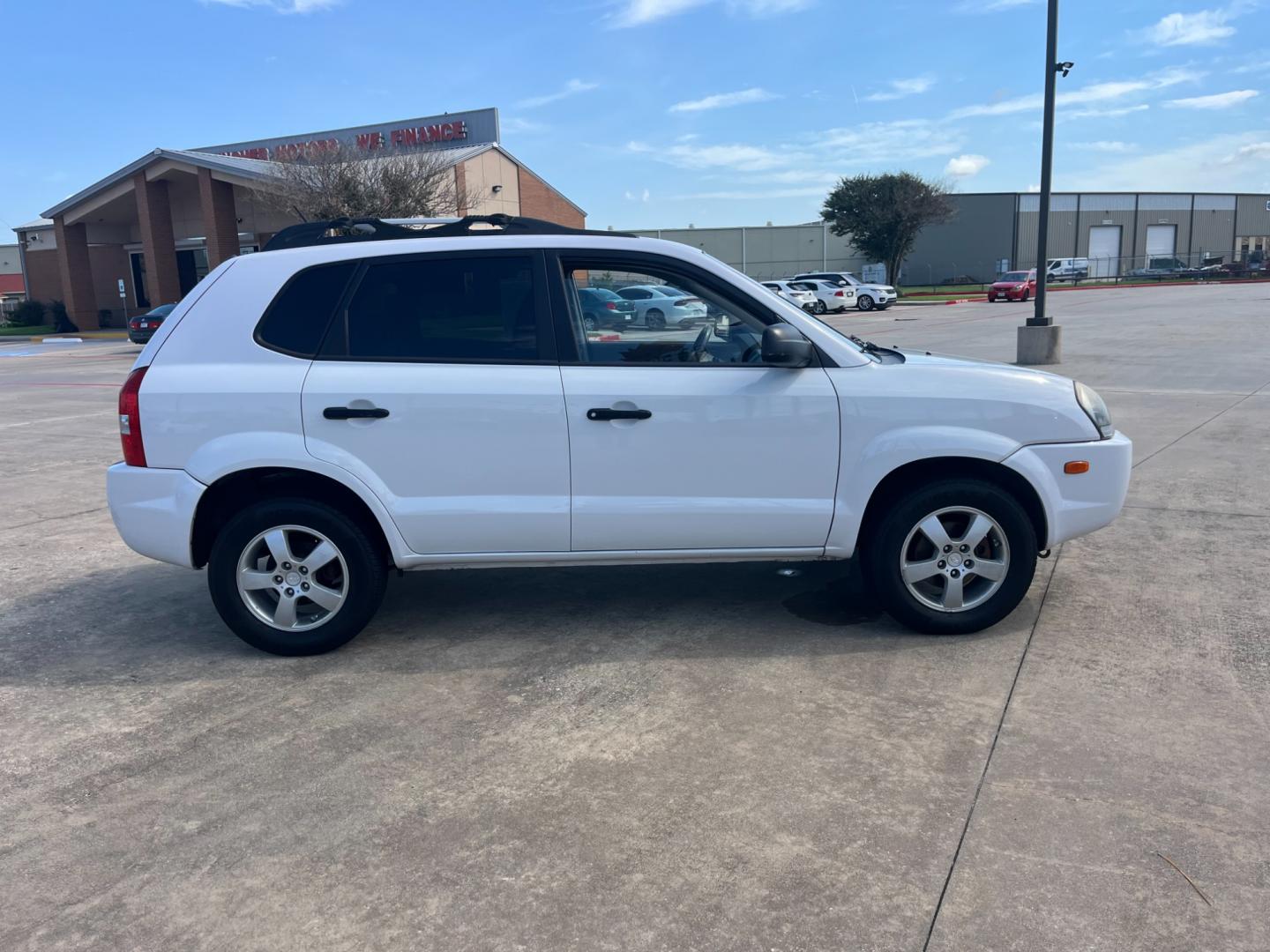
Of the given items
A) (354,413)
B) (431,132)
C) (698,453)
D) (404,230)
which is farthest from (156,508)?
(431,132)

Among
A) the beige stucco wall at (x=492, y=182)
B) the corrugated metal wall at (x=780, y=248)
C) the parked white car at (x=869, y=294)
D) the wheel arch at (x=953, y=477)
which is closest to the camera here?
the wheel arch at (x=953, y=477)

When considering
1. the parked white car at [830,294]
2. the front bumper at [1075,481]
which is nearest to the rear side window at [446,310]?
the front bumper at [1075,481]

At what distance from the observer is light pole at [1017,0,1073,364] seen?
15039mm

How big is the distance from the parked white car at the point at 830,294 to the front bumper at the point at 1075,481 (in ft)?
120

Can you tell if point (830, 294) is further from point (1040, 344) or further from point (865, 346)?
point (865, 346)

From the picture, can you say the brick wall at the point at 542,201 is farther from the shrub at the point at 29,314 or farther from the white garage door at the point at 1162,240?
the white garage door at the point at 1162,240

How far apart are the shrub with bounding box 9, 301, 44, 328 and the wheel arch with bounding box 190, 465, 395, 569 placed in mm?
51908

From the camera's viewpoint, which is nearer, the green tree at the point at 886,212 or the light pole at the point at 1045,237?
the light pole at the point at 1045,237

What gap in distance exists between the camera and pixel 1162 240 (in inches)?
3182

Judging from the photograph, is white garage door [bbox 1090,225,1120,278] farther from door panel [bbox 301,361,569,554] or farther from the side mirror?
door panel [bbox 301,361,569,554]

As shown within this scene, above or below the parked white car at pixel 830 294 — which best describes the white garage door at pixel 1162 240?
above

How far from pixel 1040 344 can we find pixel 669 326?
44.7ft

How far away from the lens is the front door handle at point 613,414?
14.2 ft

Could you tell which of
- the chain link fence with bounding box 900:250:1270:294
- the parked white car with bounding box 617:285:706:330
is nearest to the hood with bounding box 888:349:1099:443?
the parked white car with bounding box 617:285:706:330
